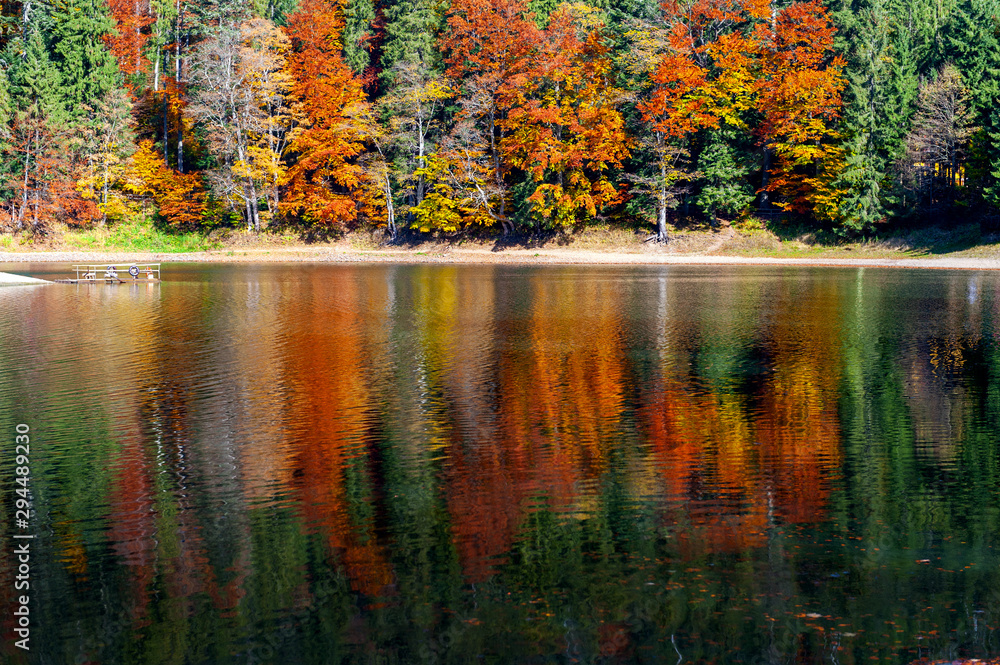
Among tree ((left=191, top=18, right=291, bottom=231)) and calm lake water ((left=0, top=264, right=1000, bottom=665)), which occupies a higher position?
tree ((left=191, top=18, right=291, bottom=231))

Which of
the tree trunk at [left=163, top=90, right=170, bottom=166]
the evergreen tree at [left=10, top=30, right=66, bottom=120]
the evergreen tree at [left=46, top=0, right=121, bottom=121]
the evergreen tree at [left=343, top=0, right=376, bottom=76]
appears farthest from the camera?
the evergreen tree at [left=343, top=0, right=376, bottom=76]

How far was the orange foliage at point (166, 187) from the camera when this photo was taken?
7888 centimetres

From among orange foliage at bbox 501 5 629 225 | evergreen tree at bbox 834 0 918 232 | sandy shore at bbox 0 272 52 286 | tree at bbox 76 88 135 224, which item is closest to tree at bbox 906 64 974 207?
evergreen tree at bbox 834 0 918 232

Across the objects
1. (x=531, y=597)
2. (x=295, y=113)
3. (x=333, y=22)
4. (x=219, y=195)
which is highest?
(x=333, y=22)

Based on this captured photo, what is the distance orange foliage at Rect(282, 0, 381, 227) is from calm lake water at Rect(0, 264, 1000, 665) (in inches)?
2062

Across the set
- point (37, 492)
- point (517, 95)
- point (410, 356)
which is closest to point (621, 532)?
point (37, 492)

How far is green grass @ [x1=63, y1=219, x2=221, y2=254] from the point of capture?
76.4 metres

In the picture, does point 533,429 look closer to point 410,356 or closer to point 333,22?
point 410,356

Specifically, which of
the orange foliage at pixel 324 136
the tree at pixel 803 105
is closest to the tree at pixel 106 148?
the orange foliage at pixel 324 136

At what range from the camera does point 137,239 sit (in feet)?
256

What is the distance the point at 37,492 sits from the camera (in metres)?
12.0

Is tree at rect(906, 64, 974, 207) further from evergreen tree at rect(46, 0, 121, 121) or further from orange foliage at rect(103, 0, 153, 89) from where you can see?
orange foliage at rect(103, 0, 153, 89)

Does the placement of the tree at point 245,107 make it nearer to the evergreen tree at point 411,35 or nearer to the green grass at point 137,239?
the green grass at point 137,239

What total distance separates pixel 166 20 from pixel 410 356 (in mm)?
77929
